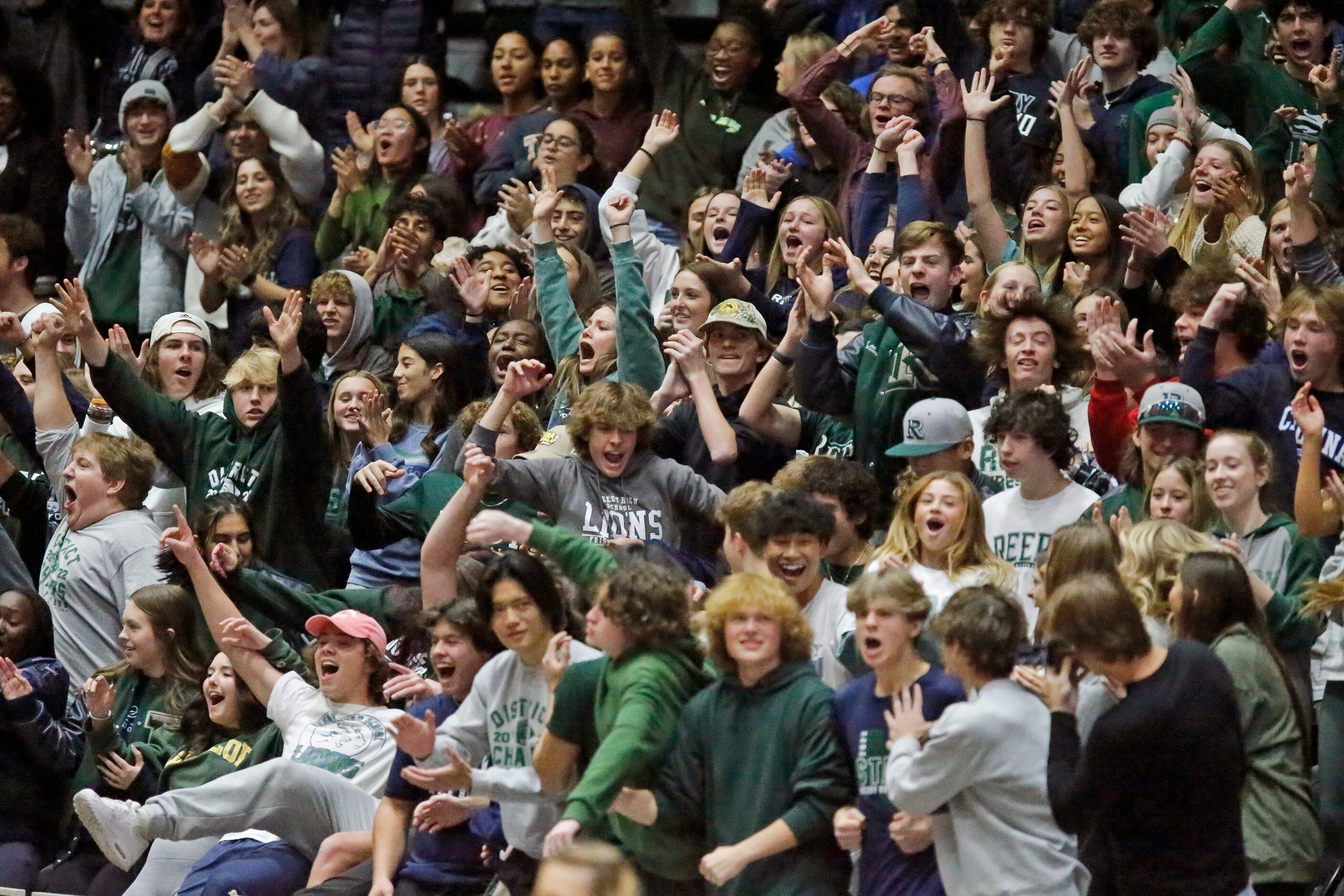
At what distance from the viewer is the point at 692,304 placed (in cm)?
833

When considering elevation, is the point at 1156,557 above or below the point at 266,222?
below

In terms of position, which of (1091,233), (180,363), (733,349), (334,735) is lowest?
(334,735)

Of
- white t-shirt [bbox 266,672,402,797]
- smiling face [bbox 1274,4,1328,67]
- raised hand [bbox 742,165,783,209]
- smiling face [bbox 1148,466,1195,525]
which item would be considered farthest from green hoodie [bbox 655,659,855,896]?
smiling face [bbox 1274,4,1328,67]

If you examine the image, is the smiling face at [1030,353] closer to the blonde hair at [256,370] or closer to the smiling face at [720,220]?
the smiling face at [720,220]

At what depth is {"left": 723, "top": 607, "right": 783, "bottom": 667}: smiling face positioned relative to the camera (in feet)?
18.1

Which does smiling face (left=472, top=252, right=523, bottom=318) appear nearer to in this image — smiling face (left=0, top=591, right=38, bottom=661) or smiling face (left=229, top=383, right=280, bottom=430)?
smiling face (left=229, top=383, right=280, bottom=430)

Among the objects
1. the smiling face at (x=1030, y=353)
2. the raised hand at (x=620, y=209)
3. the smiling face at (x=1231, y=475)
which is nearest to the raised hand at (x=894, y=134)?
the raised hand at (x=620, y=209)

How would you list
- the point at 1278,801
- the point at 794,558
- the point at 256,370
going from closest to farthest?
the point at 1278,801
the point at 794,558
the point at 256,370

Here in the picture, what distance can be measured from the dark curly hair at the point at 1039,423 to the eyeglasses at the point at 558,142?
3898 mm

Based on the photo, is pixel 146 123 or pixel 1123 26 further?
pixel 146 123

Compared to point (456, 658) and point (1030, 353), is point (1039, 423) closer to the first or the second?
point (1030, 353)

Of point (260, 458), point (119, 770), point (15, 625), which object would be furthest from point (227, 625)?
point (260, 458)

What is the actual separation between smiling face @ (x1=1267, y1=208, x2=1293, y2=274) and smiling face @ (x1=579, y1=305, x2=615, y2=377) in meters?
2.43

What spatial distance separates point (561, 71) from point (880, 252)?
2.96 meters
